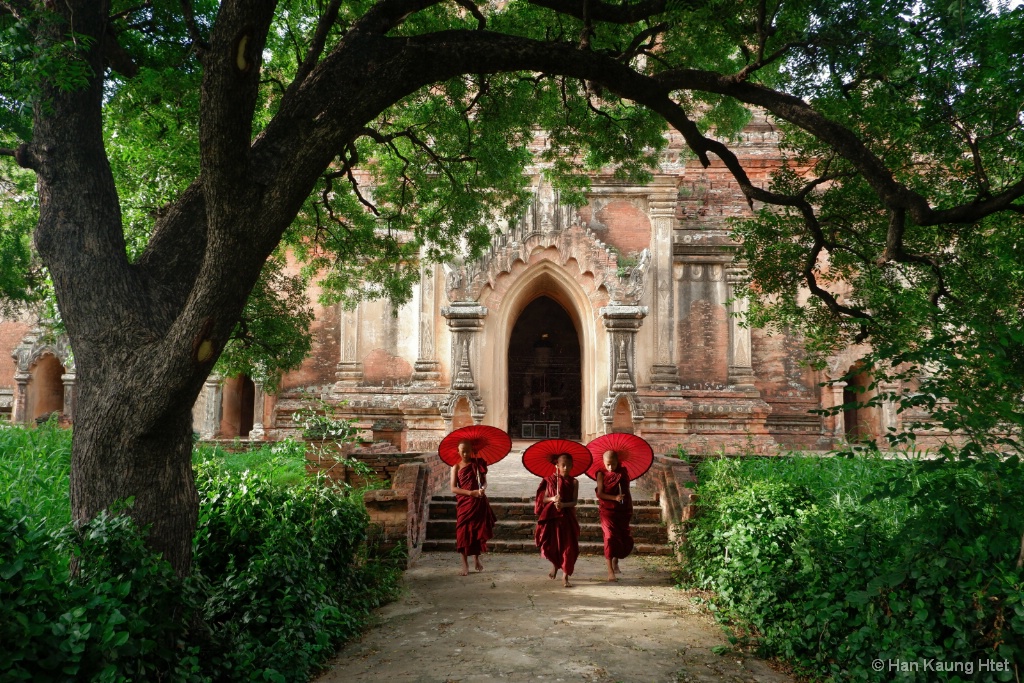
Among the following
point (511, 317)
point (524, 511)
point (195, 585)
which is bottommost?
point (524, 511)

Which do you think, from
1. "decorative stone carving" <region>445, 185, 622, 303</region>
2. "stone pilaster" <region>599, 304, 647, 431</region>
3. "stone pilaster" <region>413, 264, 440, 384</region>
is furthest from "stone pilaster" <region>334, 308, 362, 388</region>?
"stone pilaster" <region>599, 304, 647, 431</region>

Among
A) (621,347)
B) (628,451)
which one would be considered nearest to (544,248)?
(621,347)

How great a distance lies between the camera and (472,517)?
8094 millimetres

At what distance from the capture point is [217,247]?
438 centimetres

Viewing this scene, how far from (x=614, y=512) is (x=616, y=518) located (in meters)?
0.07

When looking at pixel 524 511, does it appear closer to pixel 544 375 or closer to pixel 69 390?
pixel 544 375

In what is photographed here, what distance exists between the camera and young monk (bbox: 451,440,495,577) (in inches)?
316

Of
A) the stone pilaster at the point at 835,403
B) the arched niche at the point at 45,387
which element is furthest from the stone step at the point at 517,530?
the arched niche at the point at 45,387

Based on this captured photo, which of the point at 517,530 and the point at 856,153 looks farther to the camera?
the point at 517,530

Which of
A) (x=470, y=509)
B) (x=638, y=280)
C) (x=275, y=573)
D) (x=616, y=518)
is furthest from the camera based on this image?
(x=638, y=280)

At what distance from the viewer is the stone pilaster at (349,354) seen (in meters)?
15.4

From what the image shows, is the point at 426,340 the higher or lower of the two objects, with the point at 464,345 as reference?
higher

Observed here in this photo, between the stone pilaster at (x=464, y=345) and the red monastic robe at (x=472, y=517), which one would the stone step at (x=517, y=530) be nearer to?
the red monastic robe at (x=472, y=517)

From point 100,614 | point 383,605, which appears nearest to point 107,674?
point 100,614
